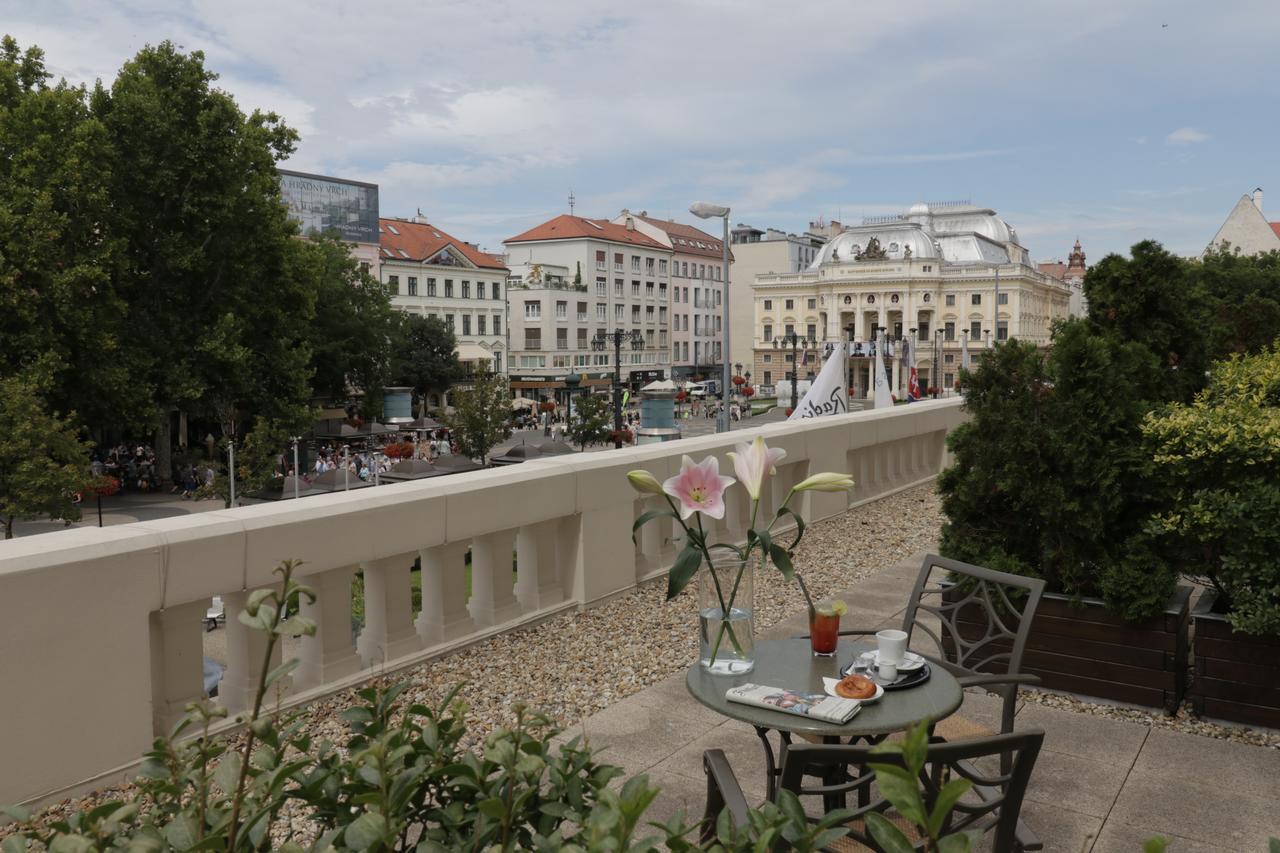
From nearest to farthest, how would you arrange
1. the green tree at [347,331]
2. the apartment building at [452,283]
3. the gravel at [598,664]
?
the gravel at [598,664], the green tree at [347,331], the apartment building at [452,283]

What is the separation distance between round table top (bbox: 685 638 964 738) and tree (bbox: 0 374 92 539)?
2593 cm

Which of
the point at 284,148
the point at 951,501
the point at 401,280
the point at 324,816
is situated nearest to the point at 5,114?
the point at 284,148

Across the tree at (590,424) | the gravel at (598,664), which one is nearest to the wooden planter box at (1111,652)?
the gravel at (598,664)

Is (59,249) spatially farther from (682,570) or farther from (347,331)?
(682,570)

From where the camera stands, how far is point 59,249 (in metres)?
32.0

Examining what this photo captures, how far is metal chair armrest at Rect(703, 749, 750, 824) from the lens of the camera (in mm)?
2705

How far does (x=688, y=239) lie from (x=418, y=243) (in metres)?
43.9

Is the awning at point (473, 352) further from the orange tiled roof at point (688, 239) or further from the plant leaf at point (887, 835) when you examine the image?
the plant leaf at point (887, 835)

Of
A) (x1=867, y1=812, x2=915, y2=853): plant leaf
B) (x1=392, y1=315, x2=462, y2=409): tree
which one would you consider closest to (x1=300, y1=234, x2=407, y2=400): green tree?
(x1=392, y1=315, x2=462, y2=409): tree

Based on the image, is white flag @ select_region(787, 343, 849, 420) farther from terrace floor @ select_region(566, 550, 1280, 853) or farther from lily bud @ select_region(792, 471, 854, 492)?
lily bud @ select_region(792, 471, 854, 492)

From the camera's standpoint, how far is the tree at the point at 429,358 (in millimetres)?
65688

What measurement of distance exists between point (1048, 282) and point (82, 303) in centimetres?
10837

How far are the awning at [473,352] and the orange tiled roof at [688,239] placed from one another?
1396 inches

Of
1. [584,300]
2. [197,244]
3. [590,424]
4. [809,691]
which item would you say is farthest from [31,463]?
[584,300]
